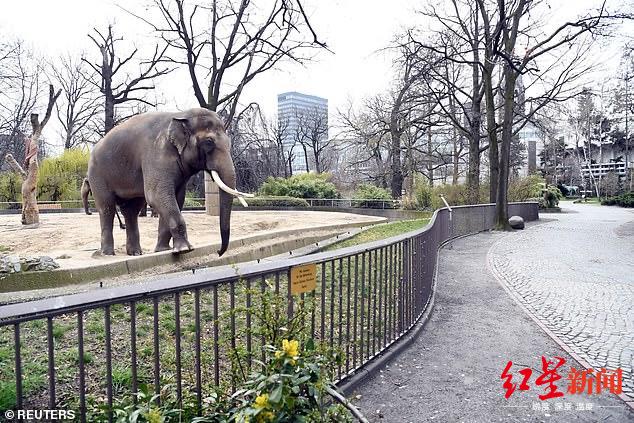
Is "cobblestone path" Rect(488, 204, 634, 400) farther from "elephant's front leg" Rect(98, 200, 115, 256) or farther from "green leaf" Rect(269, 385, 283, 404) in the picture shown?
"elephant's front leg" Rect(98, 200, 115, 256)

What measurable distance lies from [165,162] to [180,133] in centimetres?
50

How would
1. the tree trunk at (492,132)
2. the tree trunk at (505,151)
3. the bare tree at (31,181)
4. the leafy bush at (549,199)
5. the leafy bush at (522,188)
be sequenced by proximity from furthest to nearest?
the leafy bush at (549,199), the leafy bush at (522,188), the tree trunk at (492,132), the tree trunk at (505,151), the bare tree at (31,181)

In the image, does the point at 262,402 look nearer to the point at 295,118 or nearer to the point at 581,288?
the point at 581,288

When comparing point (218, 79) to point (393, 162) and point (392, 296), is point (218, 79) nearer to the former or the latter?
point (392, 296)

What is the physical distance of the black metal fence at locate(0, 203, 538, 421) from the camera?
1.85 m

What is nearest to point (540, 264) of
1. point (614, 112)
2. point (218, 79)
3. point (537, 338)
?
point (537, 338)

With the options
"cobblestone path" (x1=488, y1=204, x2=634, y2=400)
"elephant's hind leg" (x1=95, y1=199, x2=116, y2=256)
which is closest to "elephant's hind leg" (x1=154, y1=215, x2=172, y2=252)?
"elephant's hind leg" (x1=95, y1=199, x2=116, y2=256)

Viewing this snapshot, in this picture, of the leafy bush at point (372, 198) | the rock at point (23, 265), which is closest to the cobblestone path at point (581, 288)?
the rock at point (23, 265)

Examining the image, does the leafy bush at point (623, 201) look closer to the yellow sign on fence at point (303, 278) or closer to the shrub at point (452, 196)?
the shrub at point (452, 196)

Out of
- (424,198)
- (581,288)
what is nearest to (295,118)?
(424,198)

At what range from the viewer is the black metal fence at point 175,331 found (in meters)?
1.85

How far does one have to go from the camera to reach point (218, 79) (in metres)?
19.4

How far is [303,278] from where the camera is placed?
9.41 ft

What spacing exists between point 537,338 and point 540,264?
5.43m
